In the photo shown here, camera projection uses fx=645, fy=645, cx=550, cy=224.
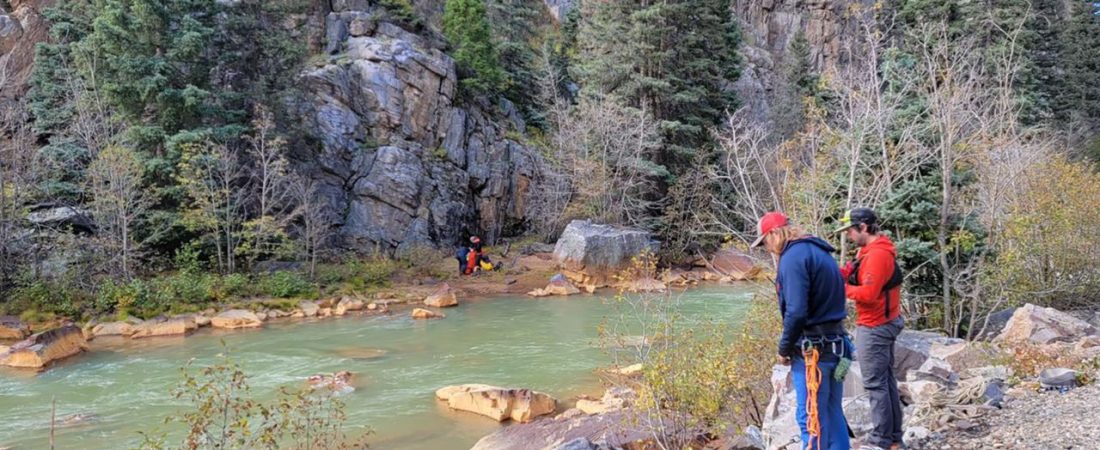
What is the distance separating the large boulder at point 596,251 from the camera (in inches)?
864

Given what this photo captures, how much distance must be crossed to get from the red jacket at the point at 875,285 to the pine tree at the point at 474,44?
87.2 ft

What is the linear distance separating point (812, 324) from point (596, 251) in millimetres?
18151

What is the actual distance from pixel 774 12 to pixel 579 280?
41.5m

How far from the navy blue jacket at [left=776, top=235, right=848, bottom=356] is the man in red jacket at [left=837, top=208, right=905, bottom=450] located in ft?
2.18

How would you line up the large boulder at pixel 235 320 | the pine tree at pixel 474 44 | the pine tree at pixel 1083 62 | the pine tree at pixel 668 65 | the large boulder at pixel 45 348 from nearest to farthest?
the large boulder at pixel 45 348 < the large boulder at pixel 235 320 < the pine tree at pixel 668 65 < the pine tree at pixel 474 44 < the pine tree at pixel 1083 62

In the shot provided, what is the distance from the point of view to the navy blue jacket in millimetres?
3770

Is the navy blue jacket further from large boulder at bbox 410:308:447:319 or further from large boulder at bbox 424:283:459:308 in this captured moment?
large boulder at bbox 424:283:459:308

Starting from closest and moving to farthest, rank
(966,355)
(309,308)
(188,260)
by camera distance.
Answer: (966,355)
(309,308)
(188,260)

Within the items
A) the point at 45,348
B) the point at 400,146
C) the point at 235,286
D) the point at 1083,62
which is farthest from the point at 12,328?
the point at 1083,62

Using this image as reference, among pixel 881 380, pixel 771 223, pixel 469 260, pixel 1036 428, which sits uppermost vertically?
pixel 771 223

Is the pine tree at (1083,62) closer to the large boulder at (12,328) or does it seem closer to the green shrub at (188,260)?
the green shrub at (188,260)

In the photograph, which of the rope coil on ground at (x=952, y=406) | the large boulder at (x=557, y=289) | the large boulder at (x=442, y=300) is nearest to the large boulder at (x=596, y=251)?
the large boulder at (x=557, y=289)

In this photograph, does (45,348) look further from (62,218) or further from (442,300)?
(442,300)

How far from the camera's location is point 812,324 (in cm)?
390
